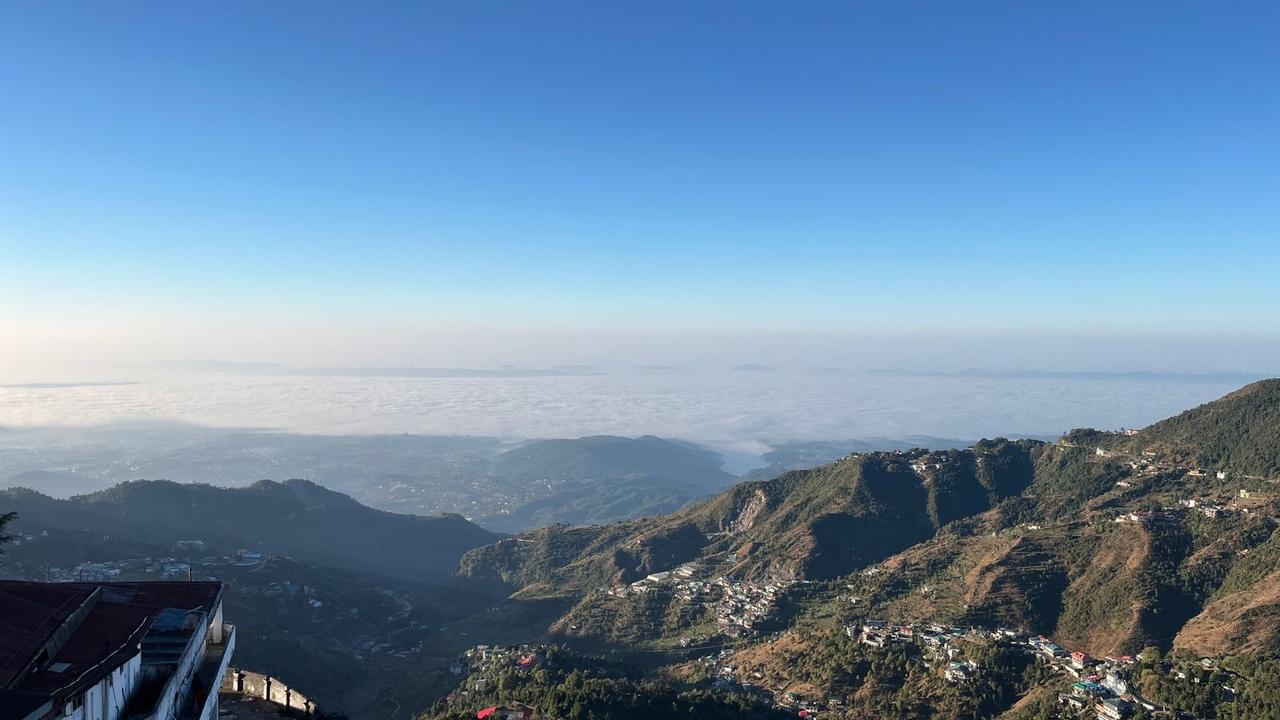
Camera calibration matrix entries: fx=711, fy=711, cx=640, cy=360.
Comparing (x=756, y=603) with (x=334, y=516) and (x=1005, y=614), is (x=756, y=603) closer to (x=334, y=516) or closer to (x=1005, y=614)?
(x=1005, y=614)

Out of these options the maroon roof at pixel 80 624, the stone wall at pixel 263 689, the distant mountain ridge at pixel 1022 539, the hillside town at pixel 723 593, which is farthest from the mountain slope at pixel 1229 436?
the maroon roof at pixel 80 624

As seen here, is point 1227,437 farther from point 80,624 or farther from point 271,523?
point 271,523

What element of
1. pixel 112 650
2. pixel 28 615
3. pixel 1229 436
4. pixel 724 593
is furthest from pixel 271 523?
pixel 1229 436

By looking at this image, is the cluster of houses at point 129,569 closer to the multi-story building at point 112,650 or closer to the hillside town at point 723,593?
the hillside town at point 723,593

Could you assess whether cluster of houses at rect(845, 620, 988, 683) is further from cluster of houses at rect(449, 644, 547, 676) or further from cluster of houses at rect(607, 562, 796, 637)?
cluster of houses at rect(449, 644, 547, 676)

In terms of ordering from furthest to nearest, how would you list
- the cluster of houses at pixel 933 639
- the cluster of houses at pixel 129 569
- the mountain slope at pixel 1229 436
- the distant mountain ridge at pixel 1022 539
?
the mountain slope at pixel 1229 436 < the cluster of houses at pixel 129 569 < the distant mountain ridge at pixel 1022 539 < the cluster of houses at pixel 933 639

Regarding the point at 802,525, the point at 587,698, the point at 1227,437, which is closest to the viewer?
the point at 587,698
